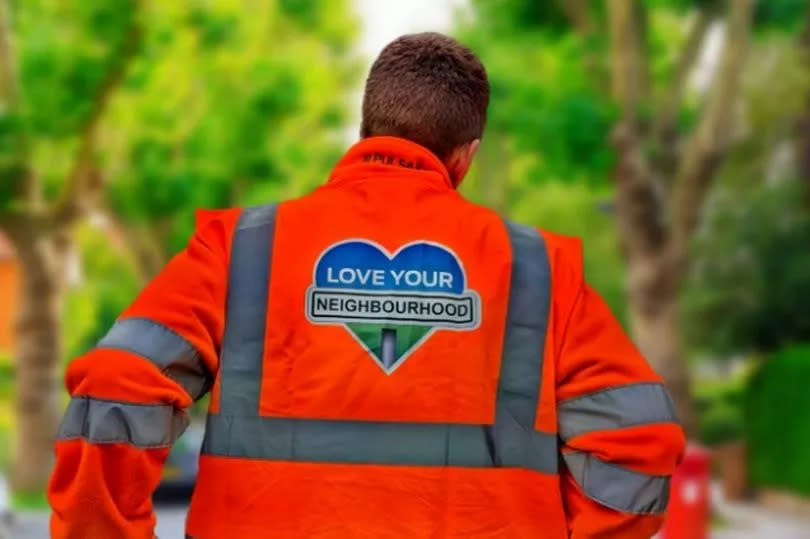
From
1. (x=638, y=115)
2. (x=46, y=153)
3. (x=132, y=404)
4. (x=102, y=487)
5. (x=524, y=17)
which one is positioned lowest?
(x=102, y=487)

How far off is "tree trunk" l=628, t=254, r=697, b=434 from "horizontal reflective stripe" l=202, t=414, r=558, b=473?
53.4 feet

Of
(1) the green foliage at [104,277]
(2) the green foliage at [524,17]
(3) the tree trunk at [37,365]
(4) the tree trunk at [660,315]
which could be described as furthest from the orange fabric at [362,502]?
(1) the green foliage at [104,277]

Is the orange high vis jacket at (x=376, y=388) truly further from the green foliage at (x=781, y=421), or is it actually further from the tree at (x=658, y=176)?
the green foliage at (x=781, y=421)

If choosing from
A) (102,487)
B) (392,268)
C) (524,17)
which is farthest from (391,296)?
(524,17)

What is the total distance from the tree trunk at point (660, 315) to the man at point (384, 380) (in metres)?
16.2

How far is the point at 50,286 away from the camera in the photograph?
2403 cm

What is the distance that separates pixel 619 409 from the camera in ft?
8.44

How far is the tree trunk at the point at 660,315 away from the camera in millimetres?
18688

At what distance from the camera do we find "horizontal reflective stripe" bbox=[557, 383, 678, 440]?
2574 mm

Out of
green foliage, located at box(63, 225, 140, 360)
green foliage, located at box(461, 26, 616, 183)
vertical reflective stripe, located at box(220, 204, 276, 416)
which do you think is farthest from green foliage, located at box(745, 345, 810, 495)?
green foliage, located at box(63, 225, 140, 360)

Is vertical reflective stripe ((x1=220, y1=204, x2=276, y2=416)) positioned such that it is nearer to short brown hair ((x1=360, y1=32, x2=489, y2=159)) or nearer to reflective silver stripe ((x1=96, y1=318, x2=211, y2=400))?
reflective silver stripe ((x1=96, y1=318, x2=211, y2=400))

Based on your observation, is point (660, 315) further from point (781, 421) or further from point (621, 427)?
point (621, 427)

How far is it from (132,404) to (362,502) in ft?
1.19

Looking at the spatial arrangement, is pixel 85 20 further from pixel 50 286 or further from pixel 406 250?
pixel 406 250
